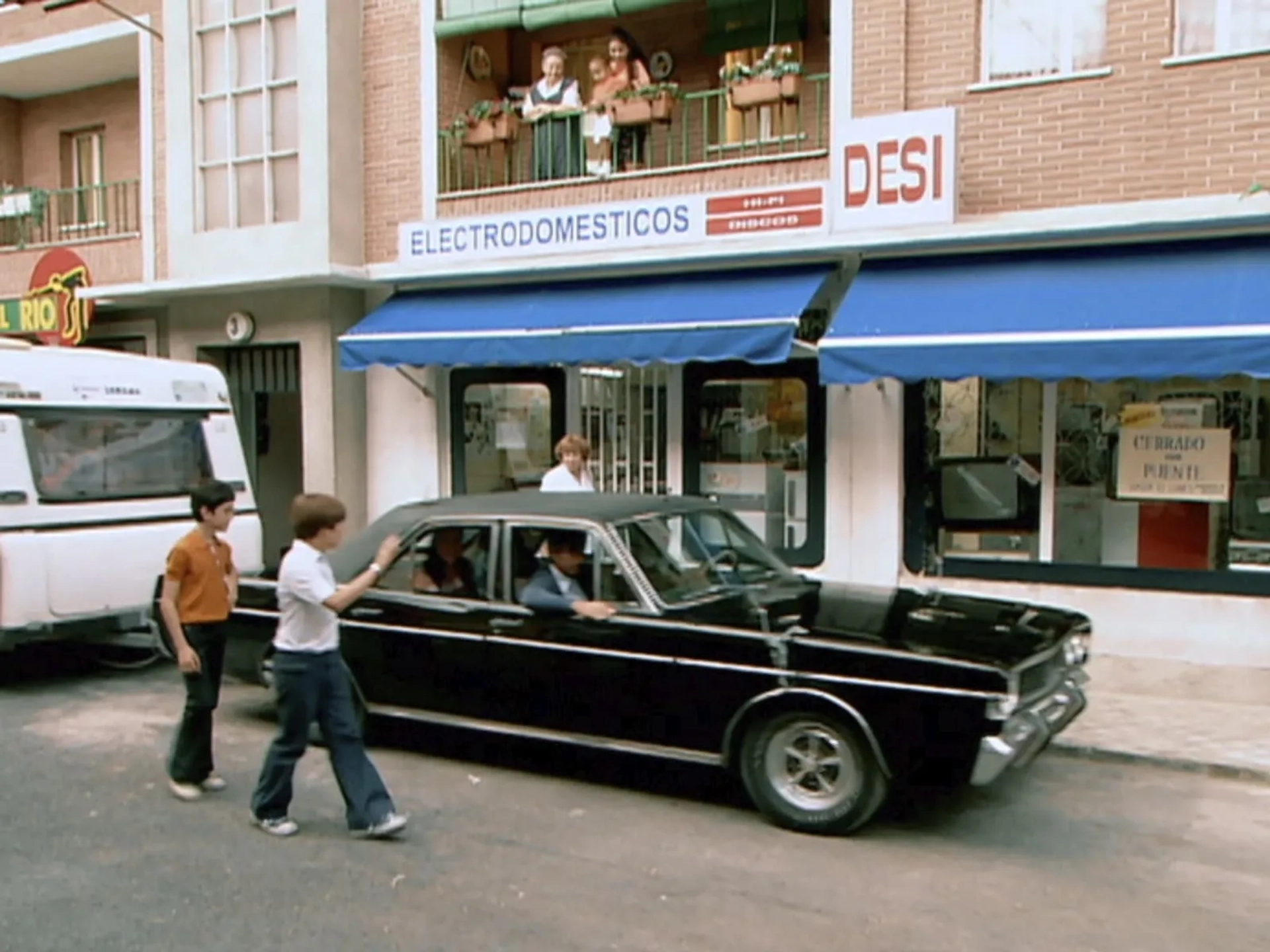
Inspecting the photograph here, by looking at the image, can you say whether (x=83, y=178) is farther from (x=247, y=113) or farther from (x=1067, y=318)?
(x=1067, y=318)

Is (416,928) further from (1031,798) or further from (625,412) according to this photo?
(625,412)

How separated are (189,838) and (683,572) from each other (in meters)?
2.68

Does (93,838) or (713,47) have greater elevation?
(713,47)

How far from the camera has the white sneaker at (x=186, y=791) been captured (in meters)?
5.66

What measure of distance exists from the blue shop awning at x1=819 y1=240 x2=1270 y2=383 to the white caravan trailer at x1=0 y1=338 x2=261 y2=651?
16.7 ft

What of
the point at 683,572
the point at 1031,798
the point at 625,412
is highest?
the point at 625,412

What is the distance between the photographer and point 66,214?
611 inches

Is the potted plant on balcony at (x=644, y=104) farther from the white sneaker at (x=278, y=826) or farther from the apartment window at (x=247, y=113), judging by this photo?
the white sneaker at (x=278, y=826)

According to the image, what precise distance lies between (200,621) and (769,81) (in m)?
7.18

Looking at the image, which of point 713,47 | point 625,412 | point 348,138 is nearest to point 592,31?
point 713,47

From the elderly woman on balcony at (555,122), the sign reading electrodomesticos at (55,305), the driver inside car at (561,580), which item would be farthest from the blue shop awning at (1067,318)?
the sign reading electrodomesticos at (55,305)

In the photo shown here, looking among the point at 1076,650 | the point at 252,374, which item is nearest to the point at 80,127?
the point at 252,374

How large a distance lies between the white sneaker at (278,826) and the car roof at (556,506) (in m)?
1.84

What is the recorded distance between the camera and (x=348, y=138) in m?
12.0
